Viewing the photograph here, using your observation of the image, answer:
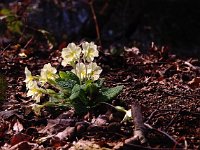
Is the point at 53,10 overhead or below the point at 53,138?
overhead

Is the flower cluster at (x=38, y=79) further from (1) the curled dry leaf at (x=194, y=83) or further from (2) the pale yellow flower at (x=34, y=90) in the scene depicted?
(1) the curled dry leaf at (x=194, y=83)

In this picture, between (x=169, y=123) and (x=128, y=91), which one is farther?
(x=128, y=91)

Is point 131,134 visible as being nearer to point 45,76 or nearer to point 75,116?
point 75,116

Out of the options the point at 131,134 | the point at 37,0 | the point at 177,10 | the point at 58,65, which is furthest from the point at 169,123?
the point at 177,10

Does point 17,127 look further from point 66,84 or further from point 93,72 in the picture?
point 93,72

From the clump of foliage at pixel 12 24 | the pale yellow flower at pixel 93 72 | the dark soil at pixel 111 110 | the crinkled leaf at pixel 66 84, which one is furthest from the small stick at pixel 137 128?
the clump of foliage at pixel 12 24

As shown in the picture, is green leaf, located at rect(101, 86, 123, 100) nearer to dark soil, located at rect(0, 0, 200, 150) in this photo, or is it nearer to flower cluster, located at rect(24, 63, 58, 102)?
dark soil, located at rect(0, 0, 200, 150)

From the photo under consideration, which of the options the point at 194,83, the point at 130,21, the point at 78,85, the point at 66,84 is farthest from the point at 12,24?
the point at 130,21
